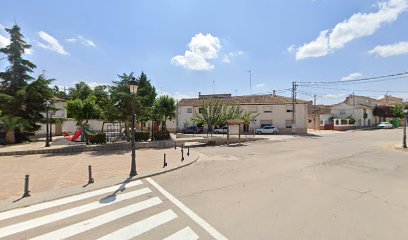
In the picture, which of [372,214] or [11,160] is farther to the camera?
[11,160]

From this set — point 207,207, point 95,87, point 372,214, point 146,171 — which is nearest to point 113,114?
point 146,171

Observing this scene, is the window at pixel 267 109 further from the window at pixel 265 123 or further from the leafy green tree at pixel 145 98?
the leafy green tree at pixel 145 98

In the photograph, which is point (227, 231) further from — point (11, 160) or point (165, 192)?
point (11, 160)

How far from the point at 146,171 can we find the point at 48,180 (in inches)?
152

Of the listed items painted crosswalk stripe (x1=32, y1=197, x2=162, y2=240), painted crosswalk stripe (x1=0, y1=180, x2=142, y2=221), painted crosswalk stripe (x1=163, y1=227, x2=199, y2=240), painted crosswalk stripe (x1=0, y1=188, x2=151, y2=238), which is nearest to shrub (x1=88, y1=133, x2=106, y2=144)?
painted crosswalk stripe (x1=0, y1=180, x2=142, y2=221)

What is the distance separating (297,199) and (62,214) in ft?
21.3

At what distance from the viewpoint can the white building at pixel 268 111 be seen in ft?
137

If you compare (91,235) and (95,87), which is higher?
(95,87)

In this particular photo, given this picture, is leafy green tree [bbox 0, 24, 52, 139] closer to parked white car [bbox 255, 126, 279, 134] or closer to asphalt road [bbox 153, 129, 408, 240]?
asphalt road [bbox 153, 129, 408, 240]

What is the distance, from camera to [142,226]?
5395 millimetres

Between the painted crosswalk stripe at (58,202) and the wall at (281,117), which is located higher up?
the wall at (281,117)

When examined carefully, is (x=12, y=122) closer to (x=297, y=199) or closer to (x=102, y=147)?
(x=102, y=147)

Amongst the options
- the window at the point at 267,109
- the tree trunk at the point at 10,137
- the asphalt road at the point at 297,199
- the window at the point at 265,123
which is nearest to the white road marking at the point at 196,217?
the asphalt road at the point at 297,199

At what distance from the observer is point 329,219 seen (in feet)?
19.0
